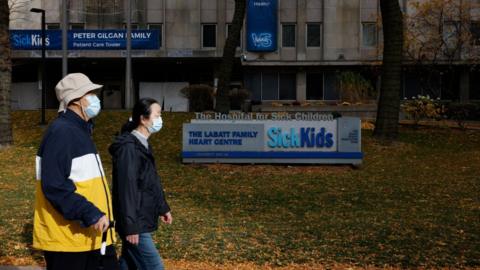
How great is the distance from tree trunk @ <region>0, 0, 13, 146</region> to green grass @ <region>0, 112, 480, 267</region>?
0.61 meters

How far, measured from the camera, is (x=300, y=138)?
14.0 m

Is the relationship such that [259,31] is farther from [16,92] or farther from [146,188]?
[146,188]

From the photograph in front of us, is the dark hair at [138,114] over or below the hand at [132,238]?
over

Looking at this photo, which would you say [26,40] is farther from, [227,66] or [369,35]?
[227,66]

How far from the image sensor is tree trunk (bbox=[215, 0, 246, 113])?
19.0 metres

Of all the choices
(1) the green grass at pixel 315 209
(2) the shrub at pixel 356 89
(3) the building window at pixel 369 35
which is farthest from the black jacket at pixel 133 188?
(3) the building window at pixel 369 35

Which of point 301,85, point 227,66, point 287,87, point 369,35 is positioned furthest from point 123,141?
point 369,35

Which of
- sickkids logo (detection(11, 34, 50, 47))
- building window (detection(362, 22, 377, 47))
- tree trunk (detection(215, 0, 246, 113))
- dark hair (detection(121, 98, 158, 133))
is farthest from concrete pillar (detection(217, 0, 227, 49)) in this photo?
dark hair (detection(121, 98, 158, 133))

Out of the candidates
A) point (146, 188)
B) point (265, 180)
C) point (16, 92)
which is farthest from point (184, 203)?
point (16, 92)

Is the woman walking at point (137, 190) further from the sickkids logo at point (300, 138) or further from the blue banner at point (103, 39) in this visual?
the blue banner at point (103, 39)

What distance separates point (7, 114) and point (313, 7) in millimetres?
30542

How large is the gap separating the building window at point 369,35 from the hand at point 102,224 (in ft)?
134

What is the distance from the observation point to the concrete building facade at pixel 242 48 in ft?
140

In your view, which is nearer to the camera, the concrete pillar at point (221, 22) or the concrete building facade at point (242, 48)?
the concrete building facade at point (242, 48)
